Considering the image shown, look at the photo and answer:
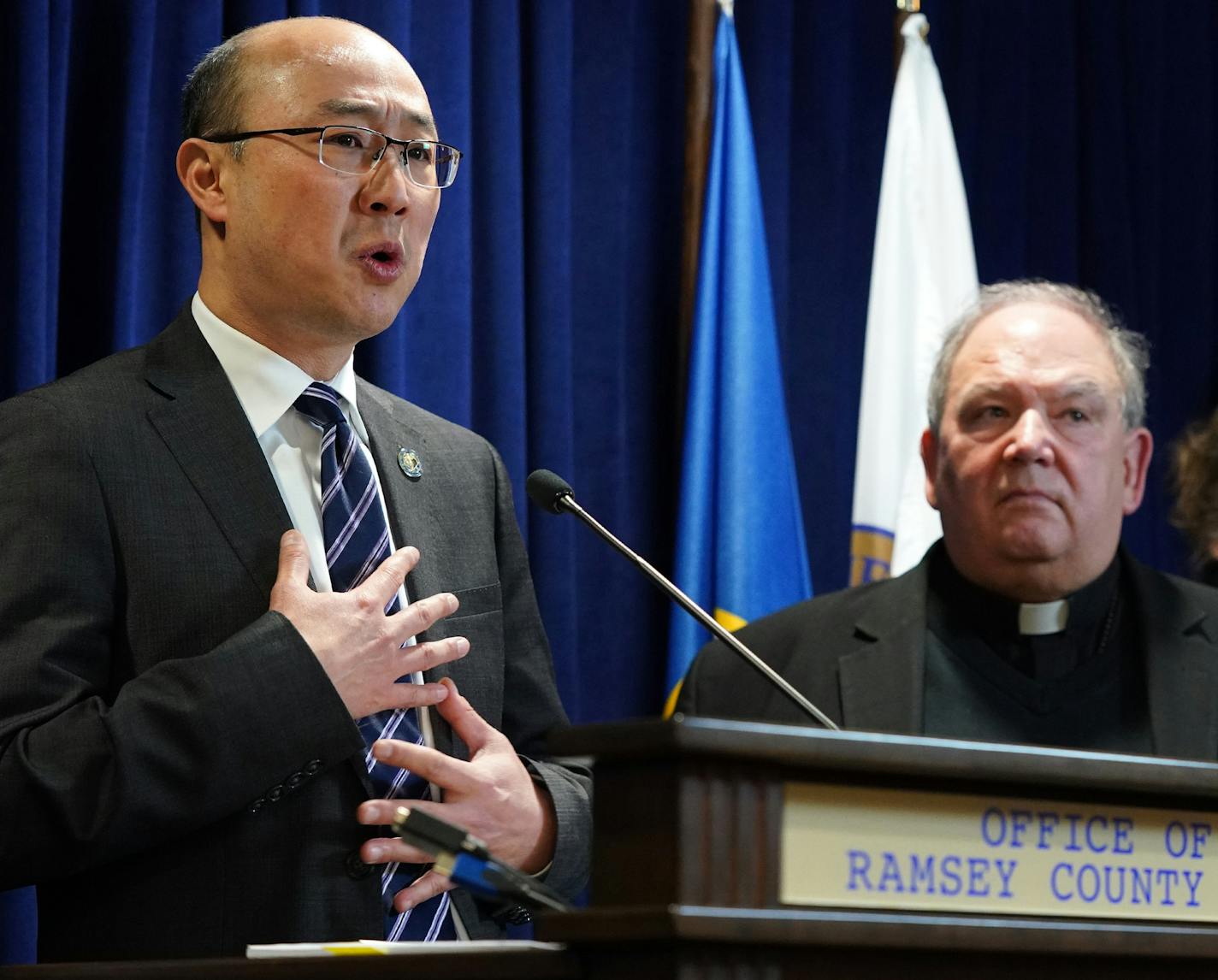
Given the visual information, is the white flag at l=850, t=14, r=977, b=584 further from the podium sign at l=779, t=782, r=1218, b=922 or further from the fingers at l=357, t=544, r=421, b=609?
the podium sign at l=779, t=782, r=1218, b=922

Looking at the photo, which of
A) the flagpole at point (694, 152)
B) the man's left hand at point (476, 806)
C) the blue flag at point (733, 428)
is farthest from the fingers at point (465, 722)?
the flagpole at point (694, 152)

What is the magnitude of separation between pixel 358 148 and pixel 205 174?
218 mm

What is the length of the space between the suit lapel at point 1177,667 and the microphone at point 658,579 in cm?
69

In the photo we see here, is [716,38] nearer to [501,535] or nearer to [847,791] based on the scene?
[501,535]

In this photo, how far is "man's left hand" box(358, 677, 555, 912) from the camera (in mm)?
1672

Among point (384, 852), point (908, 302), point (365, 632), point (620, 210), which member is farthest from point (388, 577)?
point (908, 302)

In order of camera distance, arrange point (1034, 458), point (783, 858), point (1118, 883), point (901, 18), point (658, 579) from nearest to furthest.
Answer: point (783, 858) → point (1118, 883) → point (658, 579) → point (1034, 458) → point (901, 18)

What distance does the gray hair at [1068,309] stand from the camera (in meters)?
2.60

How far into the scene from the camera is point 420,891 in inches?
69.2

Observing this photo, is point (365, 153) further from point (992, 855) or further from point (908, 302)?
point (908, 302)

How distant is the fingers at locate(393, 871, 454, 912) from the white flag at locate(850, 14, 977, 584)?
6.52 ft

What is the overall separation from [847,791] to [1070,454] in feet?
4.96

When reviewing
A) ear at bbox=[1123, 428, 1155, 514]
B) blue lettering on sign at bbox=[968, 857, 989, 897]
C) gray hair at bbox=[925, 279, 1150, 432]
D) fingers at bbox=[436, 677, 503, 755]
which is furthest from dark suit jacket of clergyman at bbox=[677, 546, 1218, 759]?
blue lettering on sign at bbox=[968, 857, 989, 897]

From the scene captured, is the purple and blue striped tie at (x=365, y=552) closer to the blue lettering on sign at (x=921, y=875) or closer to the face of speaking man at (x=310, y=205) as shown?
the face of speaking man at (x=310, y=205)
